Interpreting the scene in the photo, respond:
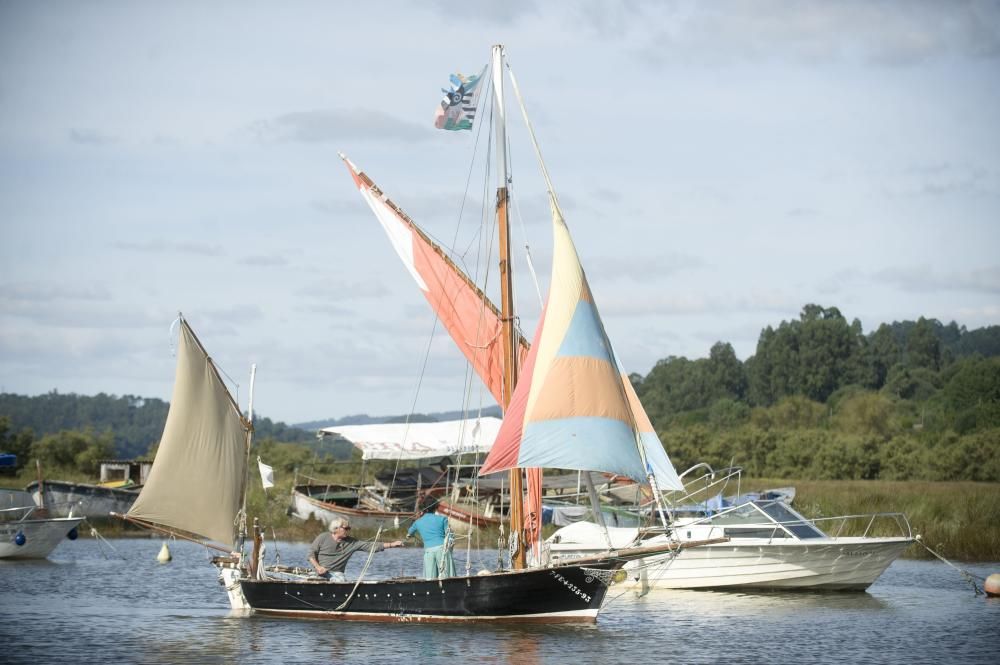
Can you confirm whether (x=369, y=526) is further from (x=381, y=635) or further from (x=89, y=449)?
(x=89, y=449)

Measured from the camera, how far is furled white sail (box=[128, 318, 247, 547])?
33.6 meters

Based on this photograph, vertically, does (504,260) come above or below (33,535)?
above

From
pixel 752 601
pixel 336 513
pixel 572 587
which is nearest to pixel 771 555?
pixel 752 601

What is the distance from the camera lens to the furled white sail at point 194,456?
3359 centimetres

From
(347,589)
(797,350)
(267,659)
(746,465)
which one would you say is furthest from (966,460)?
(797,350)

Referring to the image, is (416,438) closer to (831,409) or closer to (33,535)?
(33,535)

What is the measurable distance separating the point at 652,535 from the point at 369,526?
2304 cm

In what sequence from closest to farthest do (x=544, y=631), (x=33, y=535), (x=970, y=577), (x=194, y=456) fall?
(x=544, y=631) < (x=194, y=456) < (x=970, y=577) < (x=33, y=535)

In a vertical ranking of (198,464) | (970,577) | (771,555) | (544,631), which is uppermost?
(198,464)

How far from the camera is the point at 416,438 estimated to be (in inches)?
2707

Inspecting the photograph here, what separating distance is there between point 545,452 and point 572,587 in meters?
3.35

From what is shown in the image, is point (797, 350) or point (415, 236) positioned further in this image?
point (797, 350)

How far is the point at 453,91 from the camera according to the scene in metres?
34.1

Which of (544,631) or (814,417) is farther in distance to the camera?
(814,417)
